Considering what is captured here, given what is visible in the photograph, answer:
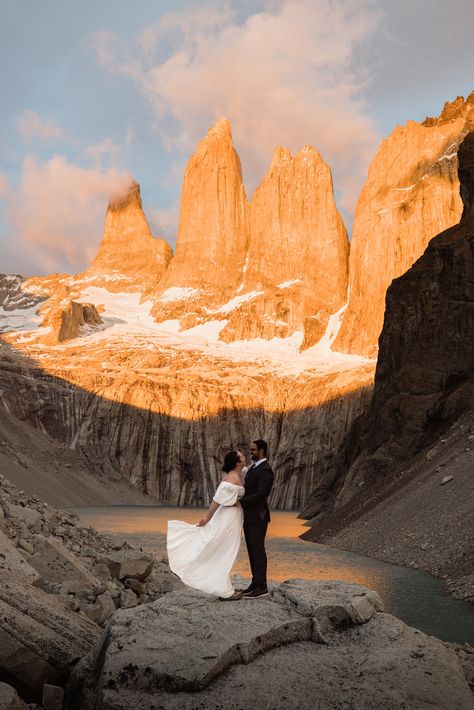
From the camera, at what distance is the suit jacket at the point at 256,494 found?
30.2ft

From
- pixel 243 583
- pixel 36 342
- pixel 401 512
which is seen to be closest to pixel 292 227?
pixel 36 342

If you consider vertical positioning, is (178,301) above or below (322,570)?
above

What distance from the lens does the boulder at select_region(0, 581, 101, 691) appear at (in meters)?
7.87

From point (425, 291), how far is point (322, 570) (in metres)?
24.4

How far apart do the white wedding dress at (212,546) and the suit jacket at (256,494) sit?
104mm

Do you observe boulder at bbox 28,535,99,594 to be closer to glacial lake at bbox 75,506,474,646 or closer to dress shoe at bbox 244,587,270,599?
dress shoe at bbox 244,587,270,599

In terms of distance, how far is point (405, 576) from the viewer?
2186 cm

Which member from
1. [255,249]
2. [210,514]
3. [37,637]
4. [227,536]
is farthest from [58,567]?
[255,249]

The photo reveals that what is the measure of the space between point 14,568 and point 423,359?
3438cm

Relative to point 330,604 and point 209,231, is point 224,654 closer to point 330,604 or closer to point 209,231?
point 330,604

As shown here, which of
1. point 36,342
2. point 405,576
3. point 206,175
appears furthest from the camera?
point 206,175

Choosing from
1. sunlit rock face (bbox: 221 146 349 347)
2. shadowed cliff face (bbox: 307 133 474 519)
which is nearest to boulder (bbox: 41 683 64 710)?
shadowed cliff face (bbox: 307 133 474 519)

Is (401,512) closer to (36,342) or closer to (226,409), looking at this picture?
(226,409)

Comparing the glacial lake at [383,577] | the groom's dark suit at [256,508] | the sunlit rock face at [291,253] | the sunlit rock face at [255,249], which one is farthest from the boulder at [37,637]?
the sunlit rock face at [291,253]
